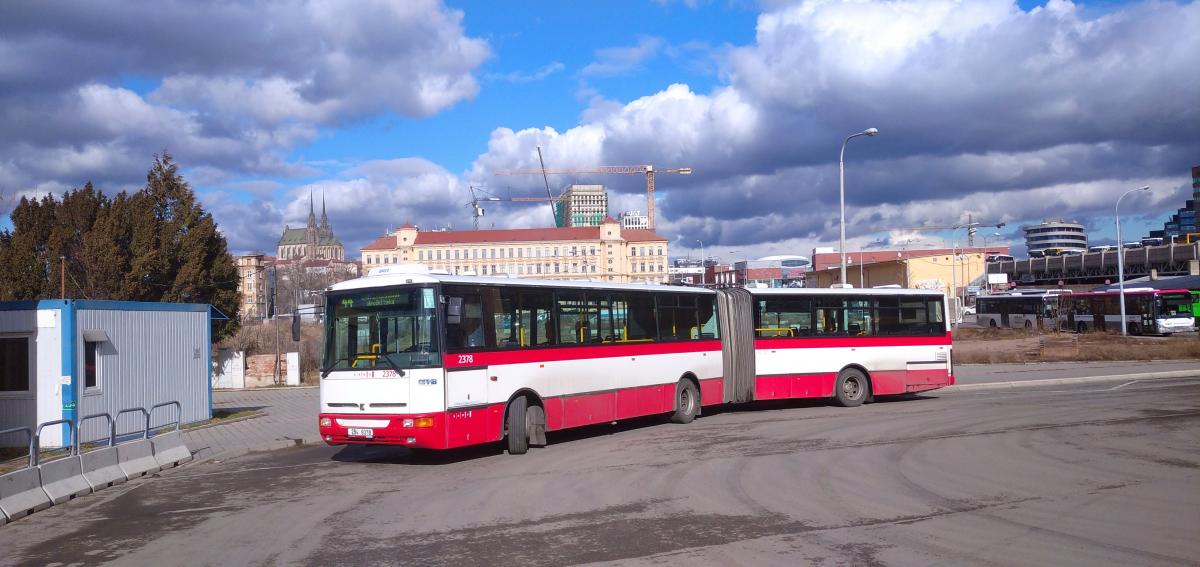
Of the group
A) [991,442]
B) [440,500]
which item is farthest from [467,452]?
[991,442]

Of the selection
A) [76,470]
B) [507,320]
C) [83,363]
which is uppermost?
[507,320]

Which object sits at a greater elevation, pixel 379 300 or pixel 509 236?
pixel 509 236

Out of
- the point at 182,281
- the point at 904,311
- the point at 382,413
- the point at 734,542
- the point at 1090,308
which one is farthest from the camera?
the point at 1090,308

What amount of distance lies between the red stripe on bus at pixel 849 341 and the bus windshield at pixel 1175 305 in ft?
137

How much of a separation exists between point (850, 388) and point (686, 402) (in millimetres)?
4906

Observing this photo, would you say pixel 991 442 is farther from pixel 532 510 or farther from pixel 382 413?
pixel 382 413

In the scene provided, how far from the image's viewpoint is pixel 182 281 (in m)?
32.5

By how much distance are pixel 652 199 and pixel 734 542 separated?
562 ft

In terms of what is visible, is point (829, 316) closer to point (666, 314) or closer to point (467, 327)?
point (666, 314)

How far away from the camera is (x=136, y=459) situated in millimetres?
13906

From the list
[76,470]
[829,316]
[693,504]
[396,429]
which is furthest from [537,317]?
[829,316]

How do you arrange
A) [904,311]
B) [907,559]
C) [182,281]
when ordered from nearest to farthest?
1. [907,559]
2. [904,311]
3. [182,281]

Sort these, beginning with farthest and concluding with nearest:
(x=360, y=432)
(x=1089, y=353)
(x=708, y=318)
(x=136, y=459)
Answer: (x=1089, y=353) < (x=708, y=318) < (x=136, y=459) < (x=360, y=432)

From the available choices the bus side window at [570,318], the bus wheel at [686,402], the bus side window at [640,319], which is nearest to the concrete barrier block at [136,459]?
the bus side window at [570,318]
